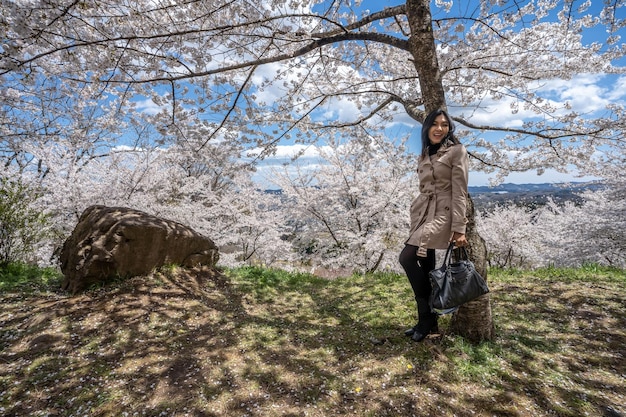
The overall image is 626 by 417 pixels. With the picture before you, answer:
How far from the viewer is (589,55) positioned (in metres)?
5.54

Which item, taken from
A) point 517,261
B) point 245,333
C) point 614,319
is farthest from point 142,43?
point 517,261

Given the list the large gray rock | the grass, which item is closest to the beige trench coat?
the grass

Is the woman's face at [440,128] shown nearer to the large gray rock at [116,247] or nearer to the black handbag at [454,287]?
the black handbag at [454,287]

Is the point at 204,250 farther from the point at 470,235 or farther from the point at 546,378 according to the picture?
the point at 546,378

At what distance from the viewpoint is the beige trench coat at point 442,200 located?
256cm

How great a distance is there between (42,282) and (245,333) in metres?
4.34

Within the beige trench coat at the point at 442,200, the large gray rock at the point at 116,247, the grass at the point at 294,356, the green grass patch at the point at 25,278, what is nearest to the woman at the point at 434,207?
the beige trench coat at the point at 442,200

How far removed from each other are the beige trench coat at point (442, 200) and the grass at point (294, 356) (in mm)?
1121

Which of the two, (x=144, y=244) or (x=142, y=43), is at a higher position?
(x=142, y=43)

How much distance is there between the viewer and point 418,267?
109 inches

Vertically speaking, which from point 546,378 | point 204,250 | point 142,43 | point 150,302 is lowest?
point 546,378

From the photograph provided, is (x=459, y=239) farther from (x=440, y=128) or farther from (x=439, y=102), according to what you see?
(x=439, y=102)

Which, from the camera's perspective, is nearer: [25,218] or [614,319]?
[614,319]

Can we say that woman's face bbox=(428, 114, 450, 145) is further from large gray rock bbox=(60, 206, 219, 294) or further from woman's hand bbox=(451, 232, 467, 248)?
large gray rock bbox=(60, 206, 219, 294)
